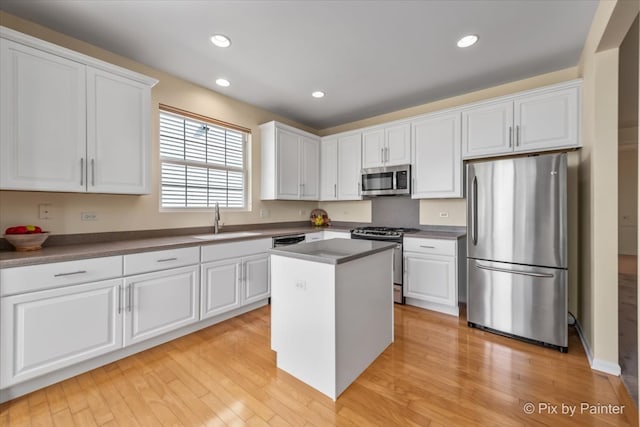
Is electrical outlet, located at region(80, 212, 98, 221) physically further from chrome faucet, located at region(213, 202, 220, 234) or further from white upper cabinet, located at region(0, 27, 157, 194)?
chrome faucet, located at region(213, 202, 220, 234)

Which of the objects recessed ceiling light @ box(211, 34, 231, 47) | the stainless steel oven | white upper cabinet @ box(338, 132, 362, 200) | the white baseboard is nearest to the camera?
the white baseboard

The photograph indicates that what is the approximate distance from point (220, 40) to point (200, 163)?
4.72ft

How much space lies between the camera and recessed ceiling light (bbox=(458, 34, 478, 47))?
7.54ft

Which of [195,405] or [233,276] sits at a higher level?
[233,276]

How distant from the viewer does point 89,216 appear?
2.41 metres

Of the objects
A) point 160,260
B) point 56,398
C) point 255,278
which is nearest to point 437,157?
point 255,278

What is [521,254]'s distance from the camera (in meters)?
2.44

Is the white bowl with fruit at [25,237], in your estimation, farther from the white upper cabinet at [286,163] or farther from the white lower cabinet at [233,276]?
the white upper cabinet at [286,163]

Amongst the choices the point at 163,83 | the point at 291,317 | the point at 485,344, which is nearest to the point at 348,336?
the point at 291,317

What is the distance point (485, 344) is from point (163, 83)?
4.09m

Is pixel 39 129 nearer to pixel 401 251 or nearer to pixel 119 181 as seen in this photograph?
pixel 119 181

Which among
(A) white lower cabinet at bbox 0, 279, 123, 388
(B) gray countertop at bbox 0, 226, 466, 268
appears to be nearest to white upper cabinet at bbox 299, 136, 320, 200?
(B) gray countertop at bbox 0, 226, 466, 268

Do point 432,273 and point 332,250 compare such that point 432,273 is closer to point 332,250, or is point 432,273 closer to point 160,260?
point 332,250

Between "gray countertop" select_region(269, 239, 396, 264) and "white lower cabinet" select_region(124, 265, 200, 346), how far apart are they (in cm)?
107
